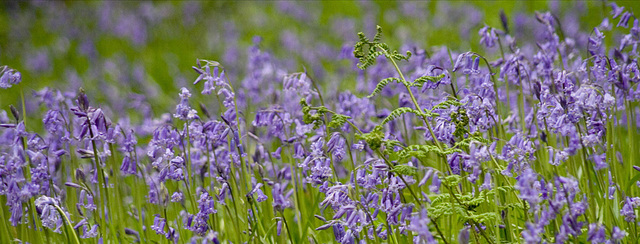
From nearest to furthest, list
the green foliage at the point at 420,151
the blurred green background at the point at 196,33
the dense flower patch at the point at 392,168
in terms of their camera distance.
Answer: the green foliage at the point at 420,151 → the dense flower patch at the point at 392,168 → the blurred green background at the point at 196,33

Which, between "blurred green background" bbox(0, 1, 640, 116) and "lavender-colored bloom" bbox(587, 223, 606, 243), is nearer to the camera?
"lavender-colored bloom" bbox(587, 223, 606, 243)

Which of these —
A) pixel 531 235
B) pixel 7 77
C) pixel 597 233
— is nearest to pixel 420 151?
pixel 531 235

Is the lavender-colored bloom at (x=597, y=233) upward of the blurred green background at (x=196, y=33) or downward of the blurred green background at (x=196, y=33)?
downward

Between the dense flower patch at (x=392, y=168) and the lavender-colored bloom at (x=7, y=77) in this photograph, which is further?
the lavender-colored bloom at (x=7, y=77)

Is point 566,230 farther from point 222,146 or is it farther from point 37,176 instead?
point 37,176

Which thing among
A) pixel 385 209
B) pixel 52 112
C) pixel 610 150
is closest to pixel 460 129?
pixel 385 209

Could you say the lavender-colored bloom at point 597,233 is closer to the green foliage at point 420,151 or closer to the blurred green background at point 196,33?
the green foliage at point 420,151

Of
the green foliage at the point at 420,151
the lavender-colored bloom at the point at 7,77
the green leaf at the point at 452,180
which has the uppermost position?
the lavender-colored bloom at the point at 7,77

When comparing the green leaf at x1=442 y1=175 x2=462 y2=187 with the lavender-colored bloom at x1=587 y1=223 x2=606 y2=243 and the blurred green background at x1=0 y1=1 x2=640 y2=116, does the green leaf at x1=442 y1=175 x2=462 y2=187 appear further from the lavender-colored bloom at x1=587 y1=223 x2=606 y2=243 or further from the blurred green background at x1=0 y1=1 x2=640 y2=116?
the blurred green background at x1=0 y1=1 x2=640 y2=116

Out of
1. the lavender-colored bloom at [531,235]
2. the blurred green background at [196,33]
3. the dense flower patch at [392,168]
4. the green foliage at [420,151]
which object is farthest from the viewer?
the blurred green background at [196,33]

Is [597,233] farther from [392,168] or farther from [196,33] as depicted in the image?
[196,33]

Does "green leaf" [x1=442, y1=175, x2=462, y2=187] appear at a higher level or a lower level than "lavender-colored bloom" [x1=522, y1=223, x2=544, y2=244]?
higher

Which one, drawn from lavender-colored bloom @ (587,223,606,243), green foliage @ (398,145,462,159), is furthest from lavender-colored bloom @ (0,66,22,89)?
lavender-colored bloom @ (587,223,606,243)

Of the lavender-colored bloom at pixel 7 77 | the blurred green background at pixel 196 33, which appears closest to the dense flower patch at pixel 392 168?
the lavender-colored bloom at pixel 7 77
